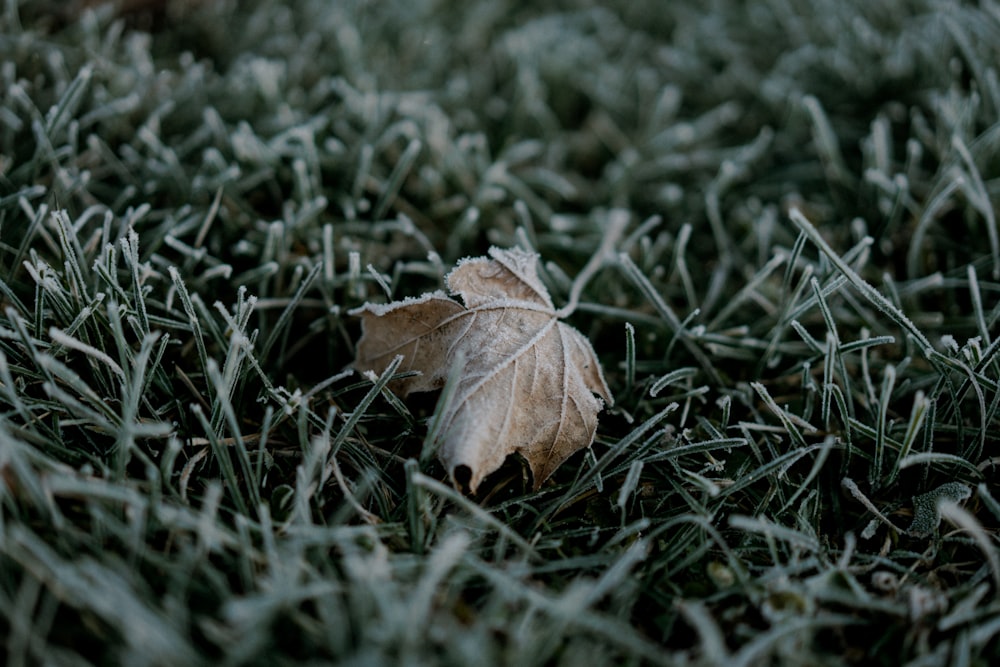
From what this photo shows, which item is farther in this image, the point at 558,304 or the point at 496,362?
the point at 558,304

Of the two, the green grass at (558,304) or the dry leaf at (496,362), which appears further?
the dry leaf at (496,362)

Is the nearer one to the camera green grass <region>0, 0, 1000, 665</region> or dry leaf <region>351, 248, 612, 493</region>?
green grass <region>0, 0, 1000, 665</region>

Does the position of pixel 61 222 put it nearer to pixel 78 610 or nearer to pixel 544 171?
pixel 78 610

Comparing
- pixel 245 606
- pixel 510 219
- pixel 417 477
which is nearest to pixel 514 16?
pixel 510 219
